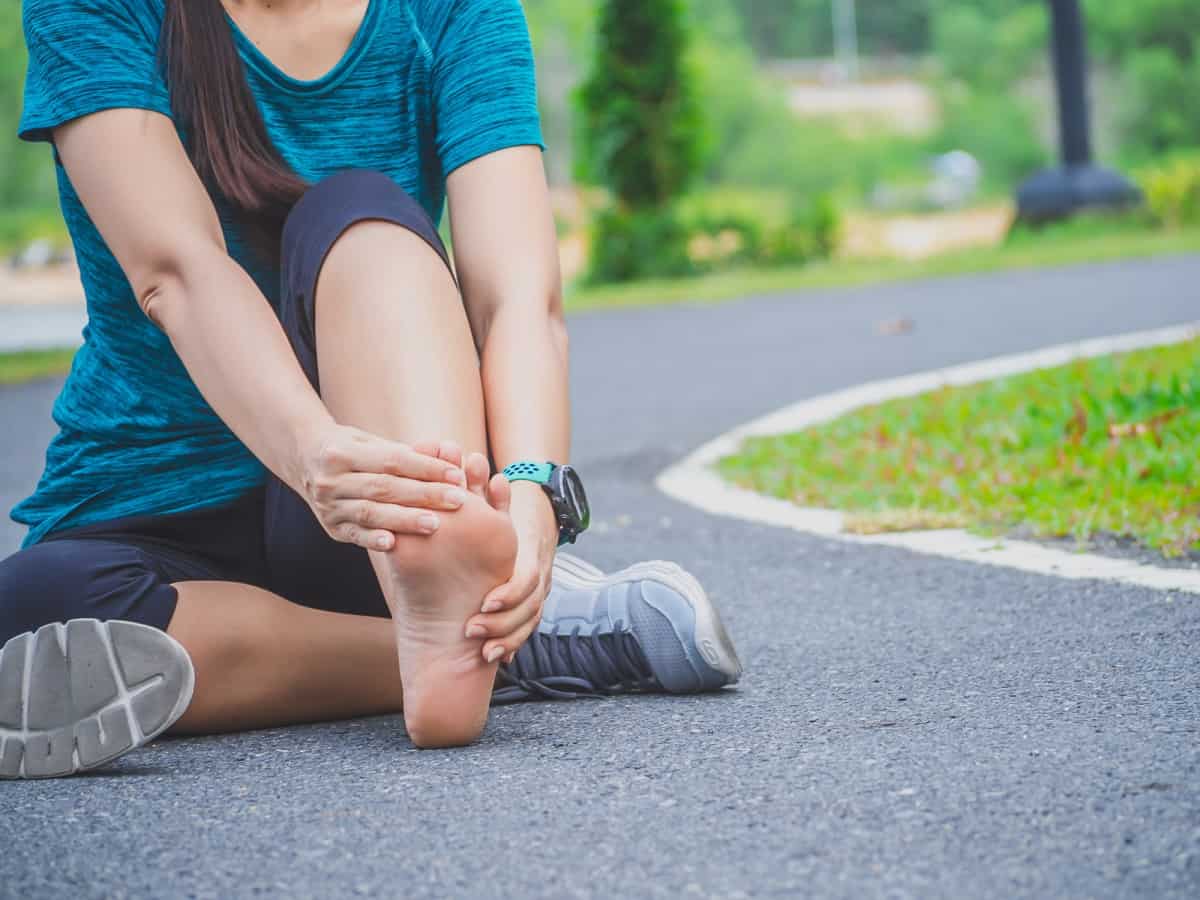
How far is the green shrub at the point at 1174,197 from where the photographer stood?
14.5 metres

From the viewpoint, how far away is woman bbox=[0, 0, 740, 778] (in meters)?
1.89

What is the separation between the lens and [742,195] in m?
44.8

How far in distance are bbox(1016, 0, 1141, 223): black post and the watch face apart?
12.6 m

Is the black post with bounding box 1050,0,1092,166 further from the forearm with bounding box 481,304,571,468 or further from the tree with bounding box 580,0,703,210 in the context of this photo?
the forearm with bounding box 481,304,571,468

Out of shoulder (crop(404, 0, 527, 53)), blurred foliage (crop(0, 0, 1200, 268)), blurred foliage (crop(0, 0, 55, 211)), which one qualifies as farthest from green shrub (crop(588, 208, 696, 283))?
blurred foliage (crop(0, 0, 55, 211))

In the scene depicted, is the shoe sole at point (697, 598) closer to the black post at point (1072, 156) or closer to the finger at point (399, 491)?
the finger at point (399, 491)

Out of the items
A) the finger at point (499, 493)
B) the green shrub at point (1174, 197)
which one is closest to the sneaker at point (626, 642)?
the finger at point (499, 493)

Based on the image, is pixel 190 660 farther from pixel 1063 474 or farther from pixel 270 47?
pixel 1063 474

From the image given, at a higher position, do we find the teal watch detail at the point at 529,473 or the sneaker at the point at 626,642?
the teal watch detail at the point at 529,473

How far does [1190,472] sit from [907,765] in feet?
6.40

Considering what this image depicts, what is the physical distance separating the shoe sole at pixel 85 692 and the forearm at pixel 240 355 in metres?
0.26

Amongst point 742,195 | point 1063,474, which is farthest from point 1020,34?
point 1063,474

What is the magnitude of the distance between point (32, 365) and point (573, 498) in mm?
8289

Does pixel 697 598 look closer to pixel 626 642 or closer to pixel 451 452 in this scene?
pixel 626 642
